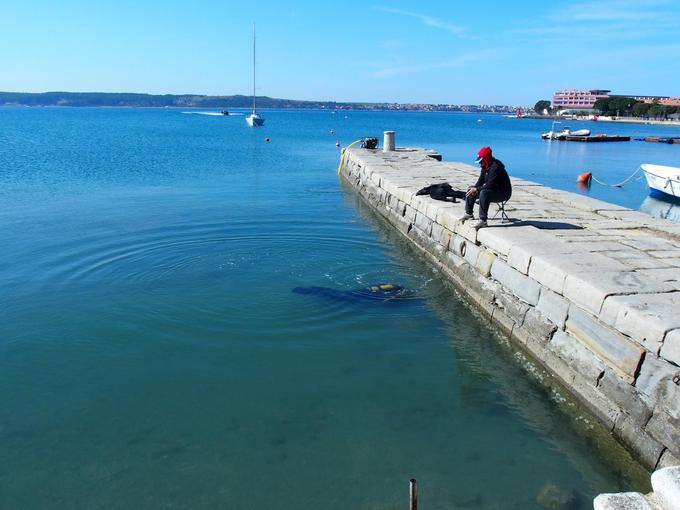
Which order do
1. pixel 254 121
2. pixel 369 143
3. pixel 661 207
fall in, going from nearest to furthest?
pixel 661 207 < pixel 369 143 < pixel 254 121

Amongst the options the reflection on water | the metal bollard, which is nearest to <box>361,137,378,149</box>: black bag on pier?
the metal bollard

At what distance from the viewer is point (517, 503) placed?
15.4ft

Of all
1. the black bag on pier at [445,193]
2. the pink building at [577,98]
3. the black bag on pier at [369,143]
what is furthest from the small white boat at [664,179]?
the pink building at [577,98]

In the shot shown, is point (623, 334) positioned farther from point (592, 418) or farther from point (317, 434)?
point (317, 434)

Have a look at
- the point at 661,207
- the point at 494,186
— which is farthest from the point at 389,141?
the point at 494,186

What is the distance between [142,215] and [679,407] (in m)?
14.0

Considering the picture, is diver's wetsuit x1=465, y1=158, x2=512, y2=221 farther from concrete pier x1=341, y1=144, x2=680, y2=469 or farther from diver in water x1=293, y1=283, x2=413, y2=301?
diver in water x1=293, y1=283, x2=413, y2=301

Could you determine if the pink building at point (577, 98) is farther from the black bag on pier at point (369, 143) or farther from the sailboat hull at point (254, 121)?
the black bag on pier at point (369, 143)

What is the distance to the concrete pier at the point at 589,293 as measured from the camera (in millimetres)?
5098

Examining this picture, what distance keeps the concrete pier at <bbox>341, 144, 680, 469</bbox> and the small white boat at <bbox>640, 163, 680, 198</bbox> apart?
37.7ft

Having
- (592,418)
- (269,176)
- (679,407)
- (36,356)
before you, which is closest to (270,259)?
(36,356)

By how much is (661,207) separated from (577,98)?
7120 inches

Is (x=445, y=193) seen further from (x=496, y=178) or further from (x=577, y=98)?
(x=577, y=98)

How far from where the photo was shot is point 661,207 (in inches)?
811
